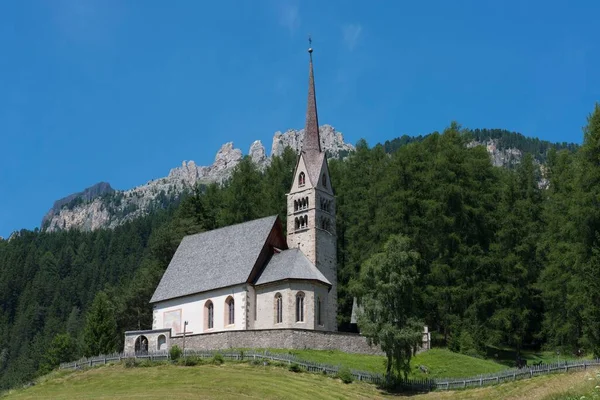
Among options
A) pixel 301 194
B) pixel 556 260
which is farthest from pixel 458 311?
pixel 301 194

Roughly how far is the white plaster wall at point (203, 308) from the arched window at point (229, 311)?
0.25 metres

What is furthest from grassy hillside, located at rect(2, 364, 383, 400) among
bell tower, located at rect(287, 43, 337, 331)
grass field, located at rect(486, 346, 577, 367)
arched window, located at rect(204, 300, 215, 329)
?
grass field, located at rect(486, 346, 577, 367)

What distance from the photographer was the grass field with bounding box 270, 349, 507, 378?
2095 inches

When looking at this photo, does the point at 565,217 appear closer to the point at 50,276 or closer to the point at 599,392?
the point at 599,392

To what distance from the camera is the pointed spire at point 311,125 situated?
72.1 meters

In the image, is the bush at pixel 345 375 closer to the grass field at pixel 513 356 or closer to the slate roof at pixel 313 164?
the grass field at pixel 513 356

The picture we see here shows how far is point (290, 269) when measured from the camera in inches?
2483

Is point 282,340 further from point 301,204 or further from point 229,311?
point 301,204

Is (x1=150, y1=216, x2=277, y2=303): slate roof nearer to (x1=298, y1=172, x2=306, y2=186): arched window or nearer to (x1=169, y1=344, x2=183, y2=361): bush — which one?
(x1=298, y1=172, x2=306, y2=186): arched window

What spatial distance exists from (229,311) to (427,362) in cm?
1696

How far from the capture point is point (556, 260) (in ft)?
200

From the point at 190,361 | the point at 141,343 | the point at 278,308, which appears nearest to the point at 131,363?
the point at 190,361

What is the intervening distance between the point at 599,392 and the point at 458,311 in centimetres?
3563

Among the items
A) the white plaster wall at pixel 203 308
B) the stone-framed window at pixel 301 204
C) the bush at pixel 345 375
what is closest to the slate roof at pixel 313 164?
the stone-framed window at pixel 301 204
